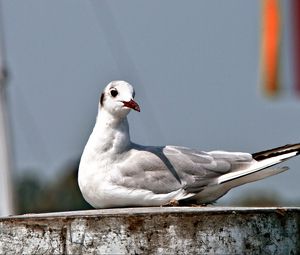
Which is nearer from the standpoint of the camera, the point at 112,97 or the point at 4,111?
the point at 112,97

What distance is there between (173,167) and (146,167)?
10.9 inches

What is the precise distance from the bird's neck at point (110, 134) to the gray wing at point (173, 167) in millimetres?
134

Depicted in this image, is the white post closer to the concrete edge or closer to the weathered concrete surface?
the concrete edge

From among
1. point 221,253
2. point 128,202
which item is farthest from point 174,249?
point 128,202

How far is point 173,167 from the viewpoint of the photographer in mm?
12656

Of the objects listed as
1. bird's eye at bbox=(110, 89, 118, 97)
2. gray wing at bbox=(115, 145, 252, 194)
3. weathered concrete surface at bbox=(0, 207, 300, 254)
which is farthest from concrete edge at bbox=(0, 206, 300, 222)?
bird's eye at bbox=(110, 89, 118, 97)

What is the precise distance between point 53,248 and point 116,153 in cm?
188

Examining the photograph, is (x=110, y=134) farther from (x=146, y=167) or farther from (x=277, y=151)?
(x=277, y=151)

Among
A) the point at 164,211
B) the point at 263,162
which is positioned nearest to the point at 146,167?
the point at 263,162

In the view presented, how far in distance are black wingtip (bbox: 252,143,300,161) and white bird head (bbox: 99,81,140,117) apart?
4.18 feet

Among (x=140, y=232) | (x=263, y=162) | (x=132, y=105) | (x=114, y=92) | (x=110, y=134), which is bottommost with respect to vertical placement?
(x=140, y=232)

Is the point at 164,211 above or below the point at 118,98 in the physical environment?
below

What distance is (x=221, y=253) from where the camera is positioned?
423 inches

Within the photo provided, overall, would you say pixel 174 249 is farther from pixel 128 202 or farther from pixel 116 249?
pixel 128 202
